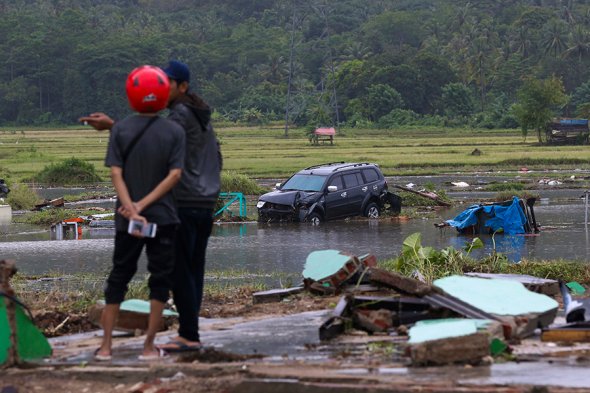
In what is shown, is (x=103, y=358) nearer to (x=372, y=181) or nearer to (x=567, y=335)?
(x=567, y=335)

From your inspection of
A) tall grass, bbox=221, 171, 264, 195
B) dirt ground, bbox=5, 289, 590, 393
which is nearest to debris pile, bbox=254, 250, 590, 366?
dirt ground, bbox=5, 289, 590, 393

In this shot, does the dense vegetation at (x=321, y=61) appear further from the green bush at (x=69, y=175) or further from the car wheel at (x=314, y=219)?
the car wheel at (x=314, y=219)

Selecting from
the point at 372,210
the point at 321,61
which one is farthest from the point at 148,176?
the point at 321,61

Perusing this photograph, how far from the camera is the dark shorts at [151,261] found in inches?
297

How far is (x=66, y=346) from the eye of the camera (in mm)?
8336

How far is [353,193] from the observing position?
28328 mm

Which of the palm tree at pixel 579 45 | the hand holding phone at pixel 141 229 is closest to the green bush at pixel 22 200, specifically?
the hand holding phone at pixel 141 229

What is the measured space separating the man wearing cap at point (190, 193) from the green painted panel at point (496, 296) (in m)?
1.90

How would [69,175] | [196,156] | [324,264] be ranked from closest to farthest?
[196,156]
[324,264]
[69,175]

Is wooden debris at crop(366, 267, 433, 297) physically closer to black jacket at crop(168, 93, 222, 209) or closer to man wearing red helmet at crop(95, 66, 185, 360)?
black jacket at crop(168, 93, 222, 209)

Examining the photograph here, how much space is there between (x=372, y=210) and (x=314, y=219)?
2.13 meters

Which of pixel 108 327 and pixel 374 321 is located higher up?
pixel 108 327

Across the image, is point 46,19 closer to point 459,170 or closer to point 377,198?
point 459,170

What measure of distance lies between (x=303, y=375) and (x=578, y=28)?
11652 cm
